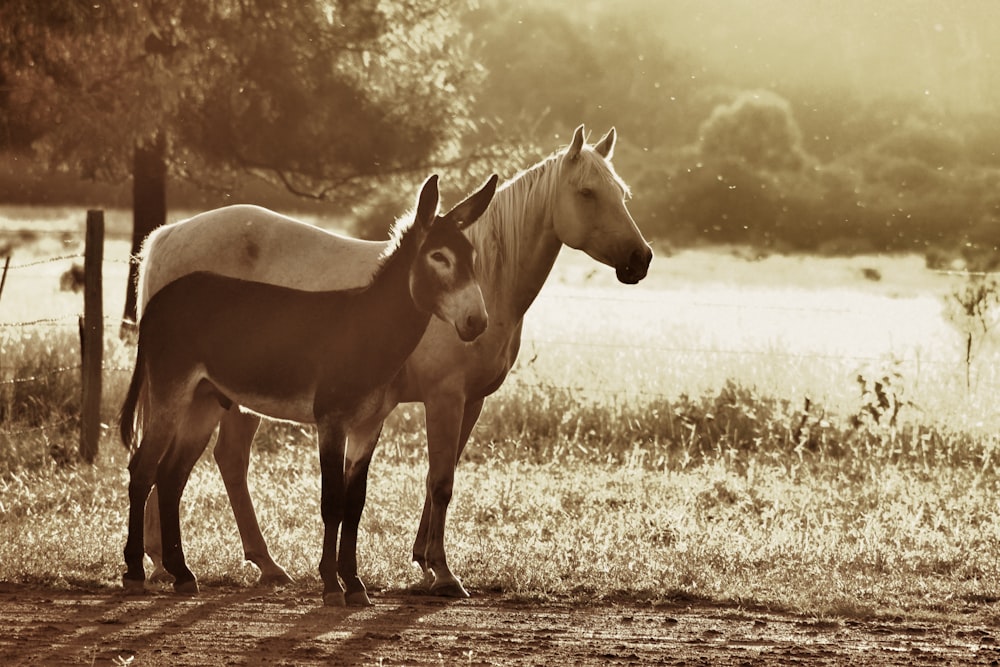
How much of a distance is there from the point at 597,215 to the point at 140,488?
8.67ft

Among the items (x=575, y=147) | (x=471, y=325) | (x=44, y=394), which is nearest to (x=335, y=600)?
(x=471, y=325)

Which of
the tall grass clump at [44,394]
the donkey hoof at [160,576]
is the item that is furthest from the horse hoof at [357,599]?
the tall grass clump at [44,394]

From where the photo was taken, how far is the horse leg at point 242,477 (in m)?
7.04

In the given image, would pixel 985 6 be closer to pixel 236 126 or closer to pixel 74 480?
pixel 236 126

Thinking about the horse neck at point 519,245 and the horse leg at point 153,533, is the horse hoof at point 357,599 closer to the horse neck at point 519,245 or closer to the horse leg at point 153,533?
the horse leg at point 153,533

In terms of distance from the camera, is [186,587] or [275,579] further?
[275,579]

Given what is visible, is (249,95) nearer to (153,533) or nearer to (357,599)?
(153,533)

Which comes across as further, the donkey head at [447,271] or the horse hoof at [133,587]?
the horse hoof at [133,587]

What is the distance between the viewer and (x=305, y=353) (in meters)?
6.36

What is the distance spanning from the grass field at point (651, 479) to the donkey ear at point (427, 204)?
187cm


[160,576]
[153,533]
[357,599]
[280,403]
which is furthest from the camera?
[153,533]

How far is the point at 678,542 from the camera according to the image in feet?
25.6

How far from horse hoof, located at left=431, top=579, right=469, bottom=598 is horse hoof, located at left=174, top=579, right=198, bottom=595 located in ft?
3.82

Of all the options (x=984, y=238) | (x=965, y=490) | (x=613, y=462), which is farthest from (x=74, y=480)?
(x=984, y=238)
